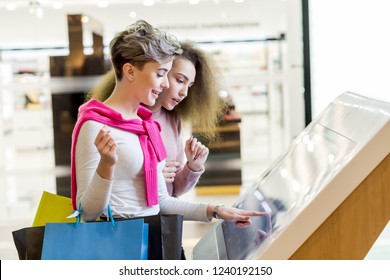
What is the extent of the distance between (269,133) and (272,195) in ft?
11.5

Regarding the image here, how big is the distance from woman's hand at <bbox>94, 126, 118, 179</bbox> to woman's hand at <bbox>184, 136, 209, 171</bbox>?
0.50 m

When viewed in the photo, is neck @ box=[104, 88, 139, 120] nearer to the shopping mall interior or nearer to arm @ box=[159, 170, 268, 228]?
arm @ box=[159, 170, 268, 228]

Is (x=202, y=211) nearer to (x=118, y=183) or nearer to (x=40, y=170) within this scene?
(x=118, y=183)

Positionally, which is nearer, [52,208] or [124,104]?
[124,104]

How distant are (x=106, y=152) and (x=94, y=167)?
A: 0.15 metres

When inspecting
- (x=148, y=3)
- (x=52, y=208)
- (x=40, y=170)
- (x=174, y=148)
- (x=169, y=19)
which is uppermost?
(x=148, y=3)

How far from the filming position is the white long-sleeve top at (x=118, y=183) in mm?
1707

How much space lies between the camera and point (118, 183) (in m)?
1.82

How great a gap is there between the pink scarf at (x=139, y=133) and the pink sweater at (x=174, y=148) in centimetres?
34

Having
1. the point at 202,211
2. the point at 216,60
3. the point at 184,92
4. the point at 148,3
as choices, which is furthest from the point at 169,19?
the point at 202,211

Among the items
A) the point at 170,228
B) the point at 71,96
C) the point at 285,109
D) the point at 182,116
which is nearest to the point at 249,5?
the point at 285,109

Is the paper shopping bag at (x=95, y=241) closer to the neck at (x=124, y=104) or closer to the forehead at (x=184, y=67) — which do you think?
the neck at (x=124, y=104)

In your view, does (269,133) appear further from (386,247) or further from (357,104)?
(357,104)

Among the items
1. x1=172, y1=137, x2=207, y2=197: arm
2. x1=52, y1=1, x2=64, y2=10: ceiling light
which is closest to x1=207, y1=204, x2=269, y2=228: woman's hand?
x1=172, y1=137, x2=207, y2=197: arm
